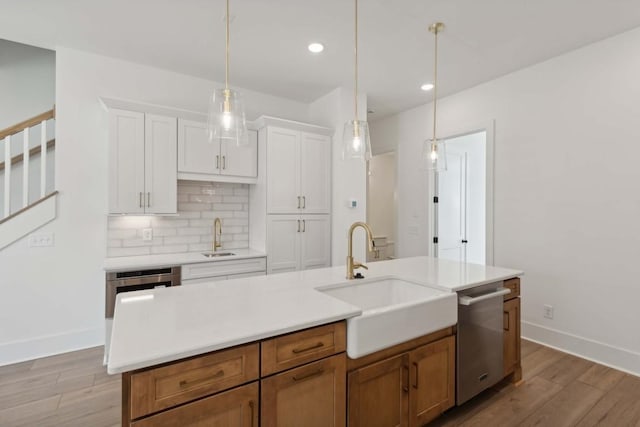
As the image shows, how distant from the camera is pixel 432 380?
1.75m

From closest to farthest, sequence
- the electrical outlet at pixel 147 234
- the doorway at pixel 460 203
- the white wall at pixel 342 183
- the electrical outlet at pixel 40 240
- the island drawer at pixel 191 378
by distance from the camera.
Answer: the island drawer at pixel 191 378 < the electrical outlet at pixel 40 240 < the electrical outlet at pixel 147 234 < the white wall at pixel 342 183 < the doorway at pixel 460 203

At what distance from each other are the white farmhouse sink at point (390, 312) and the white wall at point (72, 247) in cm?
261

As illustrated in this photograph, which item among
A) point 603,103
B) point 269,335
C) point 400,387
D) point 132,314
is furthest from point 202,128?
point 603,103

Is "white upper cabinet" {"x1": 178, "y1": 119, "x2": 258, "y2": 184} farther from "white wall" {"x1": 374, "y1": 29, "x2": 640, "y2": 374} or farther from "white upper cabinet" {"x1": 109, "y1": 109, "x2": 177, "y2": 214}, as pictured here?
"white wall" {"x1": 374, "y1": 29, "x2": 640, "y2": 374}

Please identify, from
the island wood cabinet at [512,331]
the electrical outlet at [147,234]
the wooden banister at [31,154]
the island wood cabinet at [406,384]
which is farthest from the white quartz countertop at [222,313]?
the wooden banister at [31,154]

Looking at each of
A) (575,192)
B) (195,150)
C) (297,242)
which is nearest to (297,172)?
(297,242)

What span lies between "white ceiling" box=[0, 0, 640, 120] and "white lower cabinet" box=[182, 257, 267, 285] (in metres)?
2.06

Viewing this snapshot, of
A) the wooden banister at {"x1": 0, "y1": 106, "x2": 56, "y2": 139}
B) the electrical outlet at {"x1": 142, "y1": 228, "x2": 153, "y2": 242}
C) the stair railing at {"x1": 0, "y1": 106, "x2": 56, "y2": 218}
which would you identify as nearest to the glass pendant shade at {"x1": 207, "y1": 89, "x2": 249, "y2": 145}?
the electrical outlet at {"x1": 142, "y1": 228, "x2": 153, "y2": 242}

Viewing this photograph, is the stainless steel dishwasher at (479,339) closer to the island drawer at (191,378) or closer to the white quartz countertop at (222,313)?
the white quartz countertop at (222,313)

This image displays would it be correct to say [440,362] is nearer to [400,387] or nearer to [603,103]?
[400,387]

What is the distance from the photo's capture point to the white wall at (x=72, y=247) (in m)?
2.77

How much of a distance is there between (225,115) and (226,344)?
3.86 feet

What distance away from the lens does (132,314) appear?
4.48ft

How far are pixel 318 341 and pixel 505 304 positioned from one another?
1.60 meters
